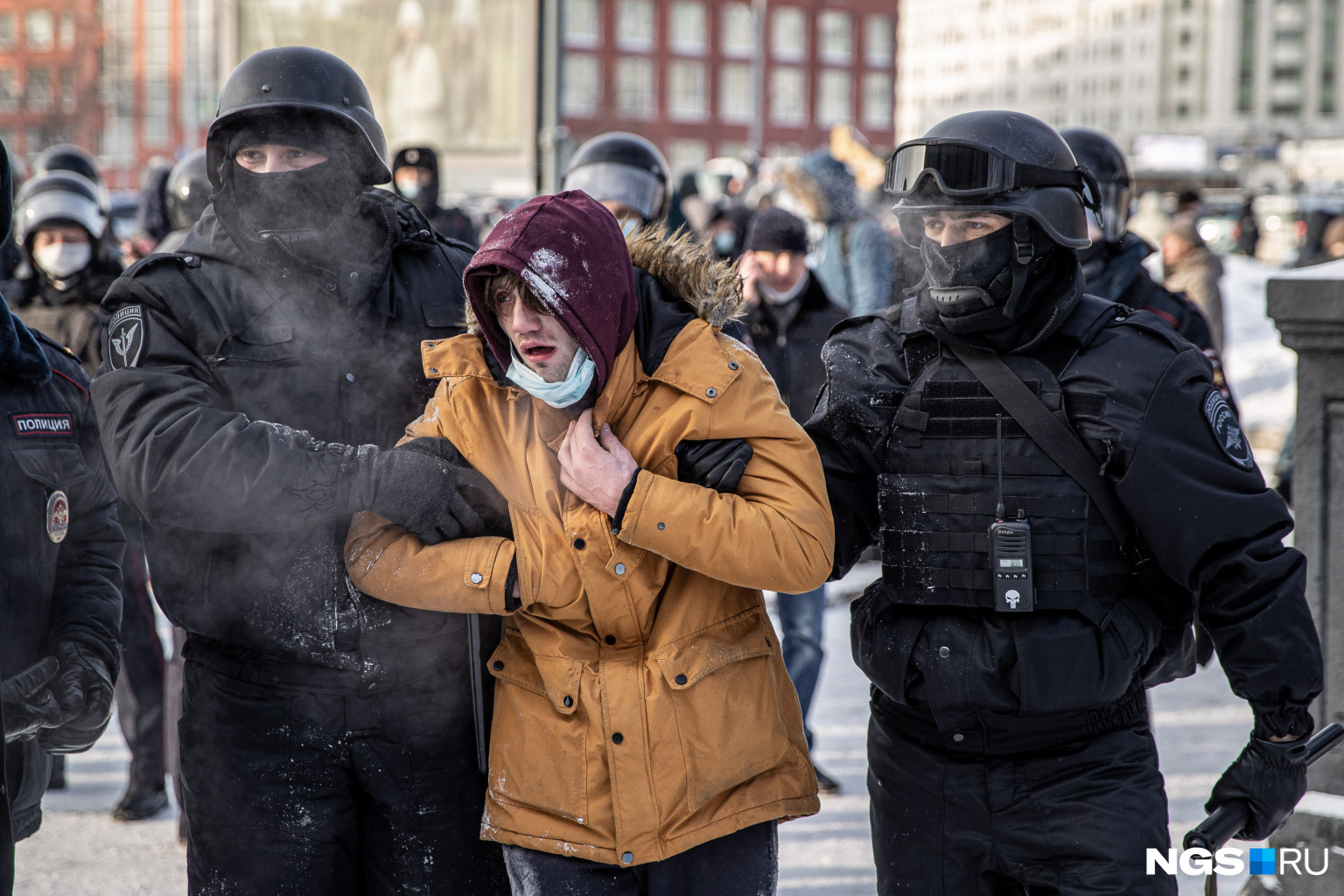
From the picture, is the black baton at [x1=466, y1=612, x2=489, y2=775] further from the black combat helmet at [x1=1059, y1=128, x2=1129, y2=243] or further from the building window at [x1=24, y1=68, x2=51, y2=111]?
the building window at [x1=24, y1=68, x2=51, y2=111]

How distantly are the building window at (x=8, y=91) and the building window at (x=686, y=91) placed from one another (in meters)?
30.9

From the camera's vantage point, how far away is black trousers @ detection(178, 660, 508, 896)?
2.37 meters

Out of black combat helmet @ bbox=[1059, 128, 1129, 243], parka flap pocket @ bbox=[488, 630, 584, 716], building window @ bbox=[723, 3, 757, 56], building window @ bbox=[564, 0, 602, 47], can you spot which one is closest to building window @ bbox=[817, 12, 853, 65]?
building window @ bbox=[723, 3, 757, 56]

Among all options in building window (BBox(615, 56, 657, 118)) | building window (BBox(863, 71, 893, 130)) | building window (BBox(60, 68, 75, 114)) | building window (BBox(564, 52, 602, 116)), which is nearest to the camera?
building window (BBox(60, 68, 75, 114))

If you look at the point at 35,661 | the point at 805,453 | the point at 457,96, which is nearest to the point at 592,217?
the point at 805,453

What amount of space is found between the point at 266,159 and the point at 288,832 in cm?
127

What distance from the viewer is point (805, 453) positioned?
226 cm

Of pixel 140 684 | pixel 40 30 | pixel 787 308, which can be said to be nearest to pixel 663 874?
pixel 140 684

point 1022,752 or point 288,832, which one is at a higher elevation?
point 1022,752

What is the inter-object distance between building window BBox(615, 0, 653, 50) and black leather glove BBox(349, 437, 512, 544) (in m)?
58.6

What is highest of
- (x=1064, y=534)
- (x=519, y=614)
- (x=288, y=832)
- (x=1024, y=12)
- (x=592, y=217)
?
(x=1024, y=12)

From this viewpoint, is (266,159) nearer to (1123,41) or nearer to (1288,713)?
(1288,713)

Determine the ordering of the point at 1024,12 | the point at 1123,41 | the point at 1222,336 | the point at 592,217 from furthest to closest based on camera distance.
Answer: the point at 1024,12 → the point at 1123,41 → the point at 1222,336 → the point at 592,217

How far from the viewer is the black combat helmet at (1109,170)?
421cm
